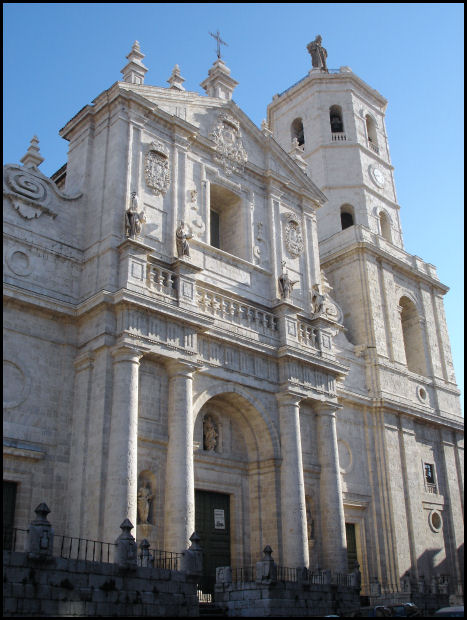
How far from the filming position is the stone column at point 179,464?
731 inches

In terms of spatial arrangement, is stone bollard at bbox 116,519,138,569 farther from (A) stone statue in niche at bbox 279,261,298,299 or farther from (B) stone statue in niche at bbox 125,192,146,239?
(A) stone statue in niche at bbox 279,261,298,299

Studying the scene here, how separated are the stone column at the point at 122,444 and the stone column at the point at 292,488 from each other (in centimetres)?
574

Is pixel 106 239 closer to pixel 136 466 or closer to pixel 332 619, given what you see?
pixel 136 466

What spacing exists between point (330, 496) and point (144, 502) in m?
7.35

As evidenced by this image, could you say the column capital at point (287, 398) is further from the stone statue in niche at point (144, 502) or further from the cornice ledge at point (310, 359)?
the stone statue in niche at point (144, 502)

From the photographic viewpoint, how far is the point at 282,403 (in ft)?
76.7

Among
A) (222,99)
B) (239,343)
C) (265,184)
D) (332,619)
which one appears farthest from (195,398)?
(222,99)

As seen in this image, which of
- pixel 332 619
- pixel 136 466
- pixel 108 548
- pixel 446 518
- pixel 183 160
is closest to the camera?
pixel 332 619

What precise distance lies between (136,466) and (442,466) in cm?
1693

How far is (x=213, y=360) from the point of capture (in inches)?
861

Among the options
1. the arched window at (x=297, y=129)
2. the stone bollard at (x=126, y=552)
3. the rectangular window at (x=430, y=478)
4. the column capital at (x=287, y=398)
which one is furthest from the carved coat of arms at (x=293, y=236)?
the stone bollard at (x=126, y=552)

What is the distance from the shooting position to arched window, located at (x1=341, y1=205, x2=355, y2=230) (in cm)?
3536

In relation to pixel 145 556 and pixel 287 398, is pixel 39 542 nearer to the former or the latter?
pixel 145 556

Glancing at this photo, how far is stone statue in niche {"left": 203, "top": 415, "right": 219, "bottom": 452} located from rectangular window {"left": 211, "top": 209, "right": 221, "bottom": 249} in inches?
272
